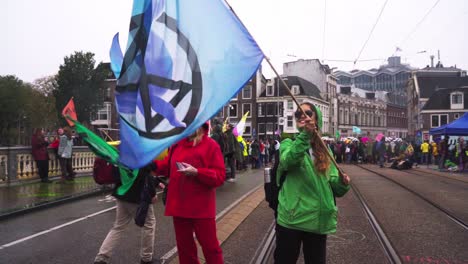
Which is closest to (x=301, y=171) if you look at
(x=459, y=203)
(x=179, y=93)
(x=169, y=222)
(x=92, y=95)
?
(x=179, y=93)

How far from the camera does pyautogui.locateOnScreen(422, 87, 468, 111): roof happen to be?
61.9 metres

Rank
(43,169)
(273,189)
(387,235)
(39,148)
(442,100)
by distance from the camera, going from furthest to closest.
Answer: (442,100) < (43,169) < (39,148) < (387,235) < (273,189)

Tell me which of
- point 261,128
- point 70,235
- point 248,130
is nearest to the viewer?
point 70,235

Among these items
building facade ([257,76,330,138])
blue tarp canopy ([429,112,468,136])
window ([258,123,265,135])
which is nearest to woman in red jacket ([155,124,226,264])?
blue tarp canopy ([429,112,468,136])

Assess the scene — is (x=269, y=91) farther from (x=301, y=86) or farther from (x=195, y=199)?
(x=195, y=199)

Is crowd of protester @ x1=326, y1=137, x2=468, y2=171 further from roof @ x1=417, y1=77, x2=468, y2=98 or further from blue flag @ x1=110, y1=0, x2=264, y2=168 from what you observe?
roof @ x1=417, y1=77, x2=468, y2=98

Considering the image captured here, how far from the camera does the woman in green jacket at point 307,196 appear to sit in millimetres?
3559

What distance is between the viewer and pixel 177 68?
4043 mm

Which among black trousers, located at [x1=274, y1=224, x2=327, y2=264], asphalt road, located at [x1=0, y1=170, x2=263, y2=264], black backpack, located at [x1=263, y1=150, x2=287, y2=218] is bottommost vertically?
asphalt road, located at [x1=0, y1=170, x2=263, y2=264]

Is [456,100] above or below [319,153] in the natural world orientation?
above

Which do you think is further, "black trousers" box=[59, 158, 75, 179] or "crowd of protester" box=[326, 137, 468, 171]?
"crowd of protester" box=[326, 137, 468, 171]

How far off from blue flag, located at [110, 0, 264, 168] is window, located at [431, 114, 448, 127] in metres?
65.9

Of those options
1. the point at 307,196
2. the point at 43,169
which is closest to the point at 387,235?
the point at 307,196

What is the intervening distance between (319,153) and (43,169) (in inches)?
526
